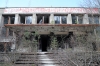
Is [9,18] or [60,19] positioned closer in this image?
[60,19]

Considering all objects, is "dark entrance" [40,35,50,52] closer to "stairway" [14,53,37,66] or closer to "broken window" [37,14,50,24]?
"broken window" [37,14,50,24]

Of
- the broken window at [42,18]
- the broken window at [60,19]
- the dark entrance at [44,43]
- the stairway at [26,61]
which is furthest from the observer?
the broken window at [42,18]

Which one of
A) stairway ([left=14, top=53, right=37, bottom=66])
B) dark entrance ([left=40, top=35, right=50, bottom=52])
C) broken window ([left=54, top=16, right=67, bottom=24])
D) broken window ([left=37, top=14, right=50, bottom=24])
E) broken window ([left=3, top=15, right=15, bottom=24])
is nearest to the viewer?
stairway ([left=14, top=53, right=37, bottom=66])

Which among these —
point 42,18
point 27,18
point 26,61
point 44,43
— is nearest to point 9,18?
point 27,18

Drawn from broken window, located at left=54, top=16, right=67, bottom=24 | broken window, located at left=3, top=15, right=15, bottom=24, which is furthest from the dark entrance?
broken window, located at left=3, top=15, right=15, bottom=24

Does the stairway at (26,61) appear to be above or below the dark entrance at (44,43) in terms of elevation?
below

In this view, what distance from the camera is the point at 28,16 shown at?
2388 cm

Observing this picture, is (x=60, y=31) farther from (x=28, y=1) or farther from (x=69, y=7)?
(x=28, y=1)

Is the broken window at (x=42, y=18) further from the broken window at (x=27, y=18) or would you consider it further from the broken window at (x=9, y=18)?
the broken window at (x=9, y=18)

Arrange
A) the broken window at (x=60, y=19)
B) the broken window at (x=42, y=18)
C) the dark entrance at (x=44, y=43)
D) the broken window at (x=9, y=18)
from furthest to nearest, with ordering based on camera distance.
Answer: the broken window at (x=9, y=18) → the broken window at (x=42, y=18) → the broken window at (x=60, y=19) → the dark entrance at (x=44, y=43)

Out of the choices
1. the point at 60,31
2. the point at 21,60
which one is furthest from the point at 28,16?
the point at 21,60

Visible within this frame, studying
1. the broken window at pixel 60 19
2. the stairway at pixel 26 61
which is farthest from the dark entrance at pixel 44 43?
the stairway at pixel 26 61

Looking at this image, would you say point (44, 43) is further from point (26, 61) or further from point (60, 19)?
point (26, 61)

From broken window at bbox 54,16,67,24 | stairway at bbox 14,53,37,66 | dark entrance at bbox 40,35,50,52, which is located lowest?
stairway at bbox 14,53,37,66
